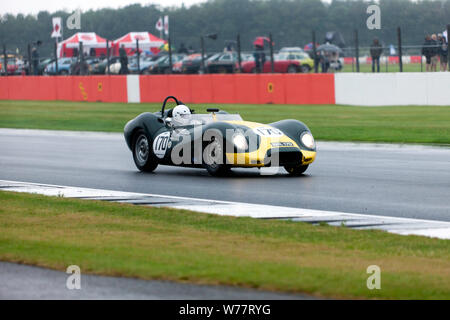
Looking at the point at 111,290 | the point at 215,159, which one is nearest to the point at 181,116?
the point at 215,159

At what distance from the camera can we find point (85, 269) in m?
7.62

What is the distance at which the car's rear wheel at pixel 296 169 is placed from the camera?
14.7 m

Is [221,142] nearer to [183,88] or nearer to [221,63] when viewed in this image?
[183,88]

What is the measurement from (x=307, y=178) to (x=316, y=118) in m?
12.2

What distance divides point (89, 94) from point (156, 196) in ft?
90.0

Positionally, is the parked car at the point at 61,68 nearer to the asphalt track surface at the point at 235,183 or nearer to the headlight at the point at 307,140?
the asphalt track surface at the point at 235,183

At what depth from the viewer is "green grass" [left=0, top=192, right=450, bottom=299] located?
7.07 meters

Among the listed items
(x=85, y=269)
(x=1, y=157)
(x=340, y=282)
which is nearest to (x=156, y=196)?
(x=85, y=269)

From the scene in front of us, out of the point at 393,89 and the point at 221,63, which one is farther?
the point at 221,63

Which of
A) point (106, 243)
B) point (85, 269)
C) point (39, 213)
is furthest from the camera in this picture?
point (39, 213)

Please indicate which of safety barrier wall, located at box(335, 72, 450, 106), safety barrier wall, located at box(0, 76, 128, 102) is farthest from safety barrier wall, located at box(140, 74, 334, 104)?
safety barrier wall, located at box(0, 76, 128, 102)

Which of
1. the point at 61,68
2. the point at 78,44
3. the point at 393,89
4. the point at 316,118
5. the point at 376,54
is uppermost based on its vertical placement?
the point at 78,44

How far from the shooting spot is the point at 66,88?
40562mm
